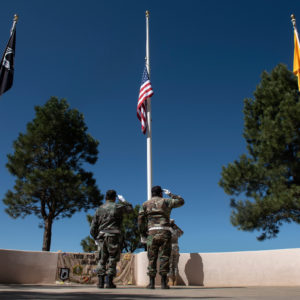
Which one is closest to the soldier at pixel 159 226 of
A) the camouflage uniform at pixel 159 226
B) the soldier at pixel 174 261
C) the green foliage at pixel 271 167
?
the camouflage uniform at pixel 159 226

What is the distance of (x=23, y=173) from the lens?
1664 centimetres

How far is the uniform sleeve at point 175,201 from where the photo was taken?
546 centimetres

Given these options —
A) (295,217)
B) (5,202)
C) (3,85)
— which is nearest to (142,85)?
(3,85)

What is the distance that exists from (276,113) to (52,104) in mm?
11972

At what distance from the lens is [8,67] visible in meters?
7.95

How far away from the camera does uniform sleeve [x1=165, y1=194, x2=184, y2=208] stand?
546 cm

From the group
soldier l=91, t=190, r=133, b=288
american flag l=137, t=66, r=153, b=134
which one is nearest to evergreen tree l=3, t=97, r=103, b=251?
american flag l=137, t=66, r=153, b=134

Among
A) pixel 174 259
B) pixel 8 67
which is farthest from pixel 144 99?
pixel 174 259

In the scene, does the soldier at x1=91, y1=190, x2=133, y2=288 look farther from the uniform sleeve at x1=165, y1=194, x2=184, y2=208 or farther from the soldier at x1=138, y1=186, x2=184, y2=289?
the uniform sleeve at x1=165, y1=194, x2=184, y2=208

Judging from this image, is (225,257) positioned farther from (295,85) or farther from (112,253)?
(295,85)

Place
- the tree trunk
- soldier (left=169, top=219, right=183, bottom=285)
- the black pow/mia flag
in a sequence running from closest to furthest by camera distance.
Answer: soldier (left=169, top=219, right=183, bottom=285) → the black pow/mia flag → the tree trunk

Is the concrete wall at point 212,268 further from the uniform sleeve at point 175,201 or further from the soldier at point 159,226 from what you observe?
the uniform sleeve at point 175,201

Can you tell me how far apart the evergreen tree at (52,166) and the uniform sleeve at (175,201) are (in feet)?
38.2

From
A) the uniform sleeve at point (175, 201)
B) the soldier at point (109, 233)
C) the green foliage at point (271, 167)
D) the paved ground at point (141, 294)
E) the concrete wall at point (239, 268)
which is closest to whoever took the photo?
the paved ground at point (141, 294)
